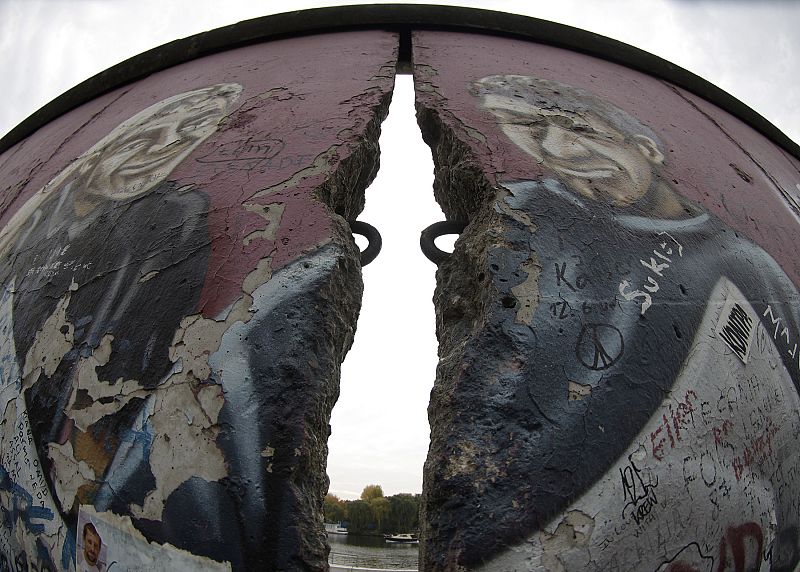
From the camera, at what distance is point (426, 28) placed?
9.40 ft

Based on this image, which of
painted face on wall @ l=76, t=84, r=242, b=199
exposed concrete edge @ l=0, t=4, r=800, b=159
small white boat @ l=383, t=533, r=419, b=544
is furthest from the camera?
small white boat @ l=383, t=533, r=419, b=544

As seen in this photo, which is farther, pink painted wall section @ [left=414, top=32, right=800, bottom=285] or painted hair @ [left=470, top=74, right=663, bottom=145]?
painted hair @ [left=470, top=74, right=663, bottom=145]

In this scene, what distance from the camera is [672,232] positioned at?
6.08 ft

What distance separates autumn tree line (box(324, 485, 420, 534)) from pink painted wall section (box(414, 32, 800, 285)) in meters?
13.2

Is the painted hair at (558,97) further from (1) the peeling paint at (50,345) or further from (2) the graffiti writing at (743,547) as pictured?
(1) the peeling paint at (50,345)

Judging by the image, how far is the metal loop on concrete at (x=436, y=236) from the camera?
2023 mm

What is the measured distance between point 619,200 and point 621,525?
3.12 ft

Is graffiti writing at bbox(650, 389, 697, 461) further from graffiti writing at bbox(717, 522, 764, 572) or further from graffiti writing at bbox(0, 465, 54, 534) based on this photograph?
graffiti writing at bbox(0, 465, 54, 534)

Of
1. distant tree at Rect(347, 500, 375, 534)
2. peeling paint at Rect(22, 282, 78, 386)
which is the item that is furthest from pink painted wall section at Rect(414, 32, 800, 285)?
distant tree at Rect(347, 500, 375, 534)

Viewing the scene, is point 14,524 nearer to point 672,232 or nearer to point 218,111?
point 218,111

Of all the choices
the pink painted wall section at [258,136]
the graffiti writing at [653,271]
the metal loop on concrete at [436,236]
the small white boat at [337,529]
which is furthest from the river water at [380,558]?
the graffiti writing at [653,271]

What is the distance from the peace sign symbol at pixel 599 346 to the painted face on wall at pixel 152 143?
1411 mm

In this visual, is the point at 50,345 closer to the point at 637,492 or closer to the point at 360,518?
the point at 637,492

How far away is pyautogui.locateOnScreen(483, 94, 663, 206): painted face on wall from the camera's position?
193 centimetres
